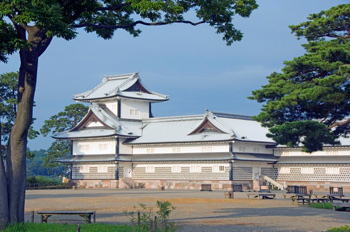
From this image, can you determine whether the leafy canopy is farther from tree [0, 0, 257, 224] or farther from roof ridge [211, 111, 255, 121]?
roof ridge [211, 111, 255, 121]

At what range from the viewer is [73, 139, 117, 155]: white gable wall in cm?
5947

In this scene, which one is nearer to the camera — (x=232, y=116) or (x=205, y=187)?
(x=205, y=187)

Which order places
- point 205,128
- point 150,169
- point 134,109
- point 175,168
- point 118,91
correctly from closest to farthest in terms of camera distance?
point 205,128 → point 175,168 → point 150,169 → point 118,91 → point 134,109

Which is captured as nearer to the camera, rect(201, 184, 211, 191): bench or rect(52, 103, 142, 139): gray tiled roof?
rect(201, 184, 211, 191): bench

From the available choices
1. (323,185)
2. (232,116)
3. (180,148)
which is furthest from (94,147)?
(323,185)

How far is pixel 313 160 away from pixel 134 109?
22.9 m

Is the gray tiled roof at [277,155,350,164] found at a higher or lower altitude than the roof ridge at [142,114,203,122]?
lower

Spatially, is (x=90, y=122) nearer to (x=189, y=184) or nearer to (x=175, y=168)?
(x=175, y=168)

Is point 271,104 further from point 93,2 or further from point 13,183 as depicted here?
point 13,183

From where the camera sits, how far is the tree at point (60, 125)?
224 ft

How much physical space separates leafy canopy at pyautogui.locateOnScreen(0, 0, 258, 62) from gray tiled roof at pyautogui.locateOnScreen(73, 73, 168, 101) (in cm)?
4239

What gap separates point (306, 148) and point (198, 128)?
104 ft

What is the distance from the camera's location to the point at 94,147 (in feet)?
199

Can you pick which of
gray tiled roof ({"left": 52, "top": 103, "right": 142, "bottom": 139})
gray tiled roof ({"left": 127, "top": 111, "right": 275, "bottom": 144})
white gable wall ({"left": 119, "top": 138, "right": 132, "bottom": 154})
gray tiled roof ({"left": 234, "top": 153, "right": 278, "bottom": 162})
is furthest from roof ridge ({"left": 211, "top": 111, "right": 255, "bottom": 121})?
white gable wall ({"left": 119, "top": 138, "right": 132, "bottom": 154})
